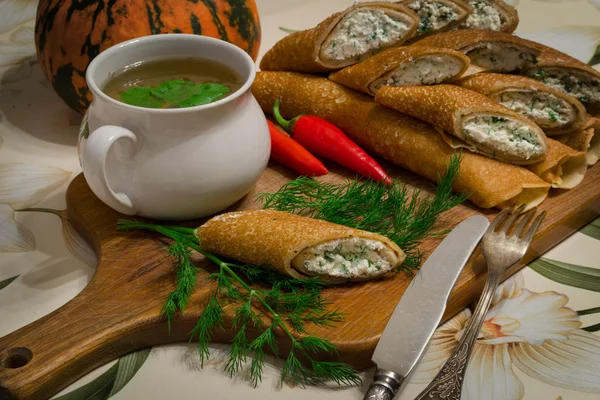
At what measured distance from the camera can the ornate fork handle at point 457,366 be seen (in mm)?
1643

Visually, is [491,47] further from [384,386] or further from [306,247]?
[384,386]

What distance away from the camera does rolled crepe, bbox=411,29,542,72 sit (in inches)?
99.0

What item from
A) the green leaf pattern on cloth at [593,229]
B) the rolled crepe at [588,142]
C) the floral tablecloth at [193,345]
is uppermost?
the rolled crepe at [588,142]

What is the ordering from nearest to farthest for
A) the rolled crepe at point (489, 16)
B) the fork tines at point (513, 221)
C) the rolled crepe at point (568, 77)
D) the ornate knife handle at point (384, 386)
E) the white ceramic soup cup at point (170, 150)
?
the ornate knife handle at point (384, 386) → the white ceramic soup cup at point (170, 150) → the fork tines at point (513, 221) → the rolled crepe at point (568, 77) → the rolled crepe at point (489, 16)

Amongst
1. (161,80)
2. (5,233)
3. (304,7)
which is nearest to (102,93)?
(161,80)

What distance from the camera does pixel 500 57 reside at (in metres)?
2.60

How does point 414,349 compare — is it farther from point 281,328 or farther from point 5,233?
point 5,233

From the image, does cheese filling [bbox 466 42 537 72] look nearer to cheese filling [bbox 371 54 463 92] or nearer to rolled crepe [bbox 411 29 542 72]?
rolled crepe [bbox 411 29 542 72]

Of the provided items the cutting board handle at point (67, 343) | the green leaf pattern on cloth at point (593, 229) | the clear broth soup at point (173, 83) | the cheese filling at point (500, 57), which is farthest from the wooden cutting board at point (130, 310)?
the cheese filling at point (500, 57)

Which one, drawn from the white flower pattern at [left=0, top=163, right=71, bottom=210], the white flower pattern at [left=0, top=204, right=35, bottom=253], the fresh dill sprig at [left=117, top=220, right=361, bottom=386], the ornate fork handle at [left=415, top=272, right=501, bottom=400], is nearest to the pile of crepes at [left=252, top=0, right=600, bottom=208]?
the ornate fork handle at [left=415, top=272, right=501, bottom=400]

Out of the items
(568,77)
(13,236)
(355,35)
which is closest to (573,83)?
(568,77)

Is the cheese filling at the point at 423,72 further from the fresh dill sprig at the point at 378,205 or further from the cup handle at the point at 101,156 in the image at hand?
the cup handle at the point at 101,156

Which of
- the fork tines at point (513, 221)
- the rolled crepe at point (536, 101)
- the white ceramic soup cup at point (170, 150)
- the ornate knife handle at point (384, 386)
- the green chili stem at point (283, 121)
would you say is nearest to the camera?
the ornate knife handle at point (384, 386)

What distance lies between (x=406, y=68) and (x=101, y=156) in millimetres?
1169
